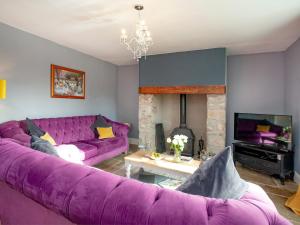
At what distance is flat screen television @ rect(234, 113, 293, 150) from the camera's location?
10.0 ft

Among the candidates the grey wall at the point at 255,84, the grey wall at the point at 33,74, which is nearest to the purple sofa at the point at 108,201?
the grey wall at the point at 33,74

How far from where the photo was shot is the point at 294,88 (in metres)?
3.31

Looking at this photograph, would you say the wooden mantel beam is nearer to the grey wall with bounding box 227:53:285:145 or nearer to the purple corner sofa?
the grey wall with bounding box 227:53:285:145

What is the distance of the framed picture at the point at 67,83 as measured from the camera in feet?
12.4

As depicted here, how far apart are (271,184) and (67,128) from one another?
3.76 m

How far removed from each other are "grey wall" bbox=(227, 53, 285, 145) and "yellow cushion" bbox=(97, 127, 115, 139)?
9.21 feet

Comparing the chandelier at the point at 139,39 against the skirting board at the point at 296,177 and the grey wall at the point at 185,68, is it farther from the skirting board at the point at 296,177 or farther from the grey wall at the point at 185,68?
the skirting board at the point at 296,177

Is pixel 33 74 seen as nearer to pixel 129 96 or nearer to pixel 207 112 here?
pixel 129 96

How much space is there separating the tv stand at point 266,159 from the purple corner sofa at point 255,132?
13cm

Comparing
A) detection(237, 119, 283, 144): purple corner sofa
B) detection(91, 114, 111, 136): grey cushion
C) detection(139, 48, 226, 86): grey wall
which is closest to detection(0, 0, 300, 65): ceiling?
detection(139, 48, 226, 86): grey wall

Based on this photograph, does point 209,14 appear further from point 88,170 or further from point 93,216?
point 93,216

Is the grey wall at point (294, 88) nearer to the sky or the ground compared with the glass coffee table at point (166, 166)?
nearer to the sky

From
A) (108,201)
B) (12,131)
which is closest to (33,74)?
(12,131)

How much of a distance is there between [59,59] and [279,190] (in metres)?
4.64
